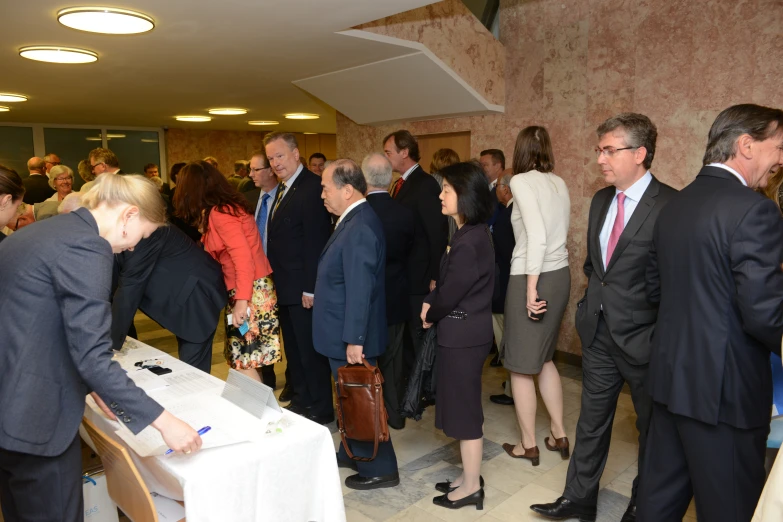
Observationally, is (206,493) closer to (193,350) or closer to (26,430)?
(26,430)

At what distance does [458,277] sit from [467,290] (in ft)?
0.24

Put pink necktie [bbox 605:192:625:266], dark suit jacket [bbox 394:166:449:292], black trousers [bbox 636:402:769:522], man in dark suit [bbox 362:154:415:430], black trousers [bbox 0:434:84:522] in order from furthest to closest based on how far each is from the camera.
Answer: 1. dark suit jacket [bbox 394:166:449:292]
2. man in dark suit [bbox 362:154:415:430]
3. pink necktie [bbox 605:192:625:266]
4. black trousers [bbox 636:402:769:522]
5. black trousers [bbox 0:434:84:522]

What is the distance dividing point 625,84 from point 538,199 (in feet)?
7.25

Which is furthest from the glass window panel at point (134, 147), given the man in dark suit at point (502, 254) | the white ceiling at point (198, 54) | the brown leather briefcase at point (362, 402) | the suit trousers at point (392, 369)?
the brown leather briefcase at point (362, 402)

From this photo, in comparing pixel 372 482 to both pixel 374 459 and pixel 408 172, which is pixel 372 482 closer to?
pixel 374 459

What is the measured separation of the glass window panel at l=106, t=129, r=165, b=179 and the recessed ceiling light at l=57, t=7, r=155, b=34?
891 centimetres

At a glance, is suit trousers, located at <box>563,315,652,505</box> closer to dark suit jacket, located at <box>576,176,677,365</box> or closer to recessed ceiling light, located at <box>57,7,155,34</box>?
dark suit jacket, located at <box>576,176,677,365</box>

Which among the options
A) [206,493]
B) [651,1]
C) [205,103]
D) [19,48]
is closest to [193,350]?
[206,493]

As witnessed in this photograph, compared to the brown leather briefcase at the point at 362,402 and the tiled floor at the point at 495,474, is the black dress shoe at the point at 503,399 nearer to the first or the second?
the tiled floor at the point at 495,474

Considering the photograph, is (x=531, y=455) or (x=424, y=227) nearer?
(x=531, y=455)

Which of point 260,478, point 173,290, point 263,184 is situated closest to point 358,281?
point 173,290

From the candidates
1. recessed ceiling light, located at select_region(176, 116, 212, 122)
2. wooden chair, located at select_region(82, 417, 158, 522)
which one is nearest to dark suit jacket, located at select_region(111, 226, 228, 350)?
wooden chair, located at select_region(82, 417, 158, 522)

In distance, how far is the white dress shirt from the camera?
2.48 meters

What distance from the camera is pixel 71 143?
38.1ft
